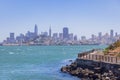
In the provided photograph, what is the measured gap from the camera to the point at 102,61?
53625mm

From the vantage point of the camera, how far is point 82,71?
2168 inches

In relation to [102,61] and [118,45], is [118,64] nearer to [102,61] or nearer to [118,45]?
[102,61]

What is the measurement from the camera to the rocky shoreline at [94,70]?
47219 mm

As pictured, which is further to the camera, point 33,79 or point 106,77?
point 33,79

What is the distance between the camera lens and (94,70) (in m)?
53.4

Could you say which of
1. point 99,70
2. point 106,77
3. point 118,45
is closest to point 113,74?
point 106,77

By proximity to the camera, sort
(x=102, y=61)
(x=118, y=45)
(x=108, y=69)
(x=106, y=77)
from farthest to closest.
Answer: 1. (x=118, y=45)
2. (x=102, y=61)
3. (x=108, y=69)
4. (x=106, y=77)

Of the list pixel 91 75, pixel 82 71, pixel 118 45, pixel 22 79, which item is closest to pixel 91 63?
pixel 82 71

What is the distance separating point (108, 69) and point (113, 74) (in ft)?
9.64

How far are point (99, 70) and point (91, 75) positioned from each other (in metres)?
1.77

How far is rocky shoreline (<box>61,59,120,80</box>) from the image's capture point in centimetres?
4722

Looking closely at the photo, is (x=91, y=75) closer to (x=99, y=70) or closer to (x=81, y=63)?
(x=99, y=70)

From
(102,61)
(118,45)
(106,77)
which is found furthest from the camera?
(118,45)

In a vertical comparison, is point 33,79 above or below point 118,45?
below
